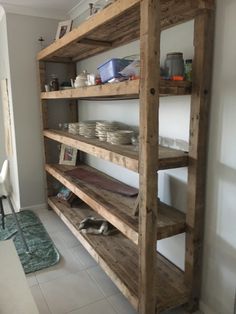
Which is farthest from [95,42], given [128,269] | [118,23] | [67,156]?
[128,269]

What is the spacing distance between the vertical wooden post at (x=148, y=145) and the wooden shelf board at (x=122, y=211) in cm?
12

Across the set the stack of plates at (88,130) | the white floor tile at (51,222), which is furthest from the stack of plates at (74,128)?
the white floor tile at (51,222)

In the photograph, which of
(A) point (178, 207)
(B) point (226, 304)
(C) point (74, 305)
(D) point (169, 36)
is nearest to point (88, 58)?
(D) point (169, 36)

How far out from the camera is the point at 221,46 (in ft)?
4.72

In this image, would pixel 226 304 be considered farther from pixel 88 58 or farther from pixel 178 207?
pixel 88 58

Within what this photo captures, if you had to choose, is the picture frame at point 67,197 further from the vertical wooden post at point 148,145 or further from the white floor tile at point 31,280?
the vertical wooden post at point 148,145

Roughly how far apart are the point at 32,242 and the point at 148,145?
1.85m

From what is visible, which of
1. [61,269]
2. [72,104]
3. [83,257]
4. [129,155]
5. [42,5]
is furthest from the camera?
[72,104]

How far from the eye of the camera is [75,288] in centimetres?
204

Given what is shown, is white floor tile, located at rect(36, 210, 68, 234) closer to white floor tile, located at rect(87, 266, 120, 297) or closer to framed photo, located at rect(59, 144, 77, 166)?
framed photo, located at rect(59, 144, 77, 166)

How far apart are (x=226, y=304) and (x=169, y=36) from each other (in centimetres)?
169

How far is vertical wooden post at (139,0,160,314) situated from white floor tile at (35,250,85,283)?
0.83 metres

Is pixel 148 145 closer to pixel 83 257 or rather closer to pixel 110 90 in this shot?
pixel 110 90

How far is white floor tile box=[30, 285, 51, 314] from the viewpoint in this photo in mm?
1821
